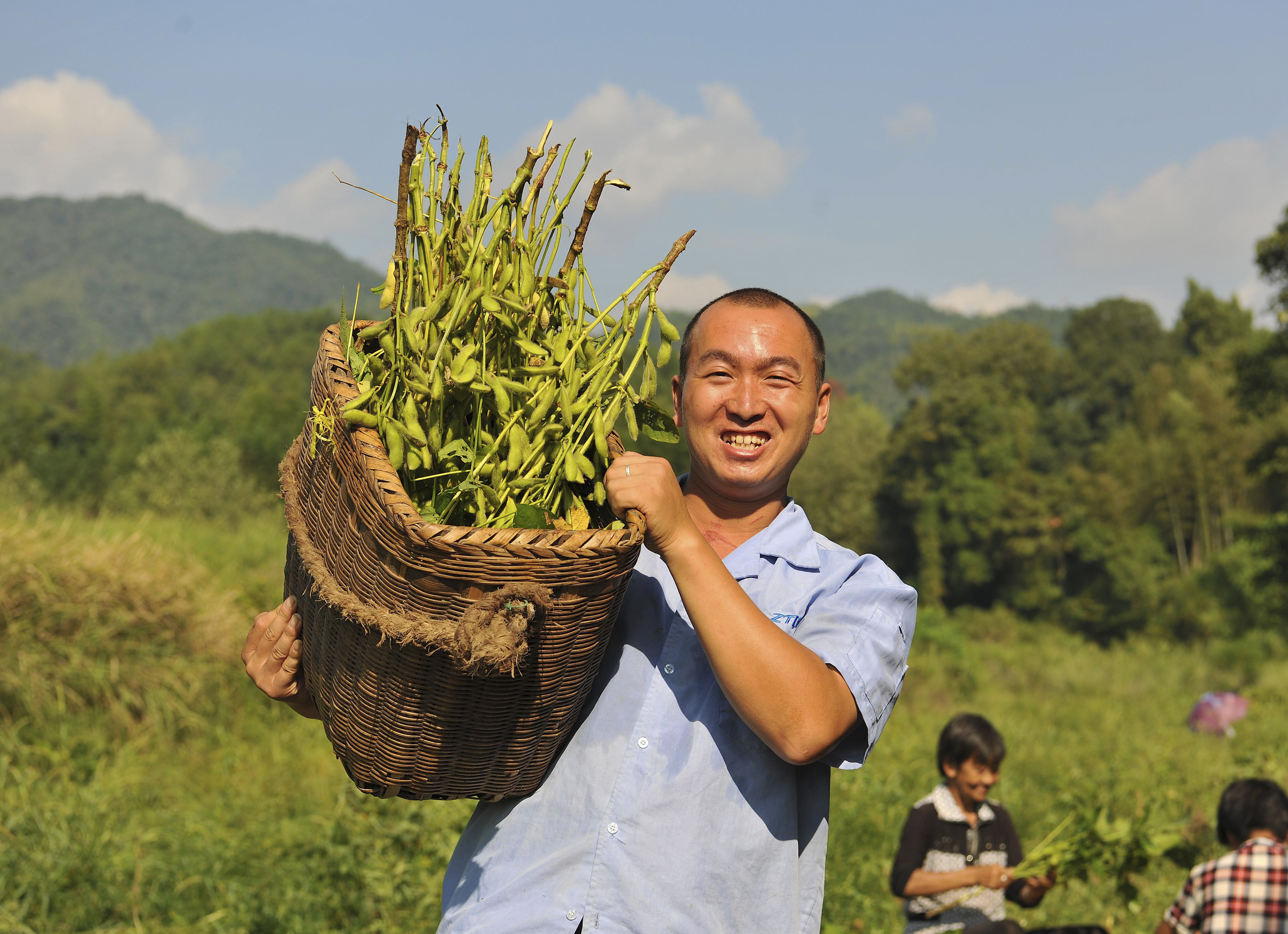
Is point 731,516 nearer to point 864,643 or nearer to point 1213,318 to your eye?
point 864,643

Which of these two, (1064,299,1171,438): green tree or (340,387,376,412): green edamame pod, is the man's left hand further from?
(1064,299,1171,438): green tree

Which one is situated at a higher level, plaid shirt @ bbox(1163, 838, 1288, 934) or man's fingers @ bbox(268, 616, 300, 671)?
man's fingers @ bbox(268, 616, 300, 671)

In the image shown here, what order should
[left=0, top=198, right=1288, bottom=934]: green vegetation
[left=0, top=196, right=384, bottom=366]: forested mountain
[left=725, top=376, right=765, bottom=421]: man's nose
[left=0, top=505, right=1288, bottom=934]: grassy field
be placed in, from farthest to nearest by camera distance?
[left=0, top=196, right=384, bottom=366]: forested mountain, [left=0, top=198, right=1288, bottom=934]: green vegetation, [left=0, top=505, right=1288, bottom=934]: grassy field, [left=725, top=376, right=765, bottom=421]: man's nose

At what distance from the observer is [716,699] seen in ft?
5.42

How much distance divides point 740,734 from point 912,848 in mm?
2177

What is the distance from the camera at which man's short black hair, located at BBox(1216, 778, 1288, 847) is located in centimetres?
328

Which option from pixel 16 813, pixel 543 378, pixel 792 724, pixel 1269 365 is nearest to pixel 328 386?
pixel 543 378

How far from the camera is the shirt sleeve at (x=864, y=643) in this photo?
1551mm

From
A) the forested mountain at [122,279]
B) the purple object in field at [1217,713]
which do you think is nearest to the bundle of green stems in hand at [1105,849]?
the purple object in field at [1217,713]

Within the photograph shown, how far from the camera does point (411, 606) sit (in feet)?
4.54

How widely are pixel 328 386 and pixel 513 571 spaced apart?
43 cm

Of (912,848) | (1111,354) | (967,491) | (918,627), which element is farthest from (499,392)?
(1111,354)

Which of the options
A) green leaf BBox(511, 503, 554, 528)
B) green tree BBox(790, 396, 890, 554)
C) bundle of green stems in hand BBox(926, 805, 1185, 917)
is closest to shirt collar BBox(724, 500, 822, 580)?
green leaf BBox(511, 503, 554, 528)

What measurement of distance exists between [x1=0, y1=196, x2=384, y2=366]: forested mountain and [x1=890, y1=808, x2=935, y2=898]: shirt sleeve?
13430cm
